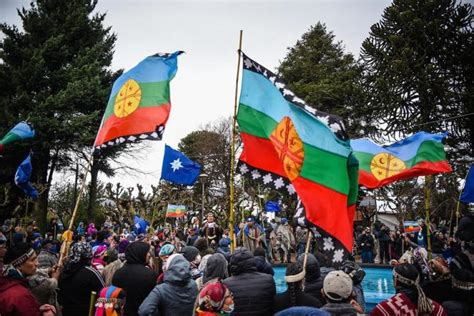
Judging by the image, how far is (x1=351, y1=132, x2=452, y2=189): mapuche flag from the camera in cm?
983

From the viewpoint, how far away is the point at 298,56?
120 ft

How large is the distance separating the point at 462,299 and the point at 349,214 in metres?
1.42

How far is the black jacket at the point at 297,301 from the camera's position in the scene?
162 inches

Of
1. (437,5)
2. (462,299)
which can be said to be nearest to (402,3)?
(437,5)

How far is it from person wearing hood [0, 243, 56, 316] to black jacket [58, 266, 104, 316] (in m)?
0.87

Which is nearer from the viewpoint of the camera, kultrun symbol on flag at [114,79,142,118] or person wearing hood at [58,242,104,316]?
person wearing hood at [58,242,104,316]

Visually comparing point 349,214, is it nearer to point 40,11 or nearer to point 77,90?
point 77,90

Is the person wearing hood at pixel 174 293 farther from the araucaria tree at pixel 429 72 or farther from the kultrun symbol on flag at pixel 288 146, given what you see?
the araucaria tree at pixel 429 72

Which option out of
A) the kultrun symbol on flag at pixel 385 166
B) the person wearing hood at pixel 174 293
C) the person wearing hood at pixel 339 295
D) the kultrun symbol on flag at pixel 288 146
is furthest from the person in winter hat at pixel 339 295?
the kultrun symbol on flag at pixel 385 166

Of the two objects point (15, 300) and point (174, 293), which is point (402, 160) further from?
point (15, 300)

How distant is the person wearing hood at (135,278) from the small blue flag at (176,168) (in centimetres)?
597

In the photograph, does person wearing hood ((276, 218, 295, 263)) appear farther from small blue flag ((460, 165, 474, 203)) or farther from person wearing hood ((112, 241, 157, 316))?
person wearing hood ((112, 241, 157, 316))

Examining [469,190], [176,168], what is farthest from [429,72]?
[176,168]

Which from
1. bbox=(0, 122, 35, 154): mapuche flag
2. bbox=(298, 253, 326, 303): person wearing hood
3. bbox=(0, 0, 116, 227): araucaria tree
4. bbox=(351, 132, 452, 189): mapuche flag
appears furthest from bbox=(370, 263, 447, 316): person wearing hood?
bbox=(0, 0, 116, 227): araucaria tree
